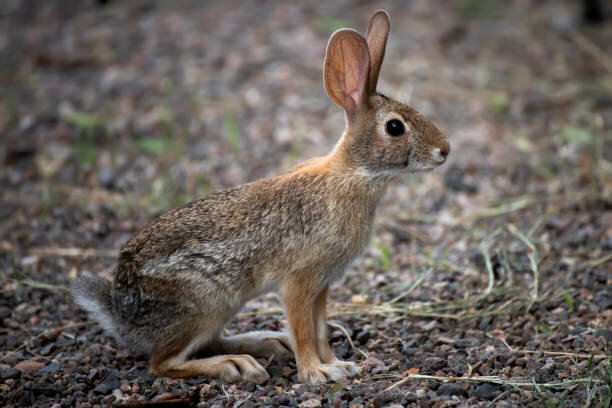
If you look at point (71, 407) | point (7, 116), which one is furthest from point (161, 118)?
point (71, 407)

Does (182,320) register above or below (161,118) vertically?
below

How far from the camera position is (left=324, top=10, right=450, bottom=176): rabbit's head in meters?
Answer: 4.54

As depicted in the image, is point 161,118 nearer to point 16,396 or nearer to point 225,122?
point 225,122

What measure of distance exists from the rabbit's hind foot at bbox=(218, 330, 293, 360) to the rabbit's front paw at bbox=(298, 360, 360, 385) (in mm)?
416

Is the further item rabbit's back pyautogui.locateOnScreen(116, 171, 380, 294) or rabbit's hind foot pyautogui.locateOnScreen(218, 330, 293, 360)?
rabbit's hind foot pyautogui.locateOnScreen(218, 330, 293, 360)

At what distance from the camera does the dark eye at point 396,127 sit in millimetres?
4559

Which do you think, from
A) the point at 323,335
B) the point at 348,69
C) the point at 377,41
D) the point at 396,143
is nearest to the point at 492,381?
the point at 323,335

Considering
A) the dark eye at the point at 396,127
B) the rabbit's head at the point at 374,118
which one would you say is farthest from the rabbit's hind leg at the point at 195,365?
the dark eye at the point at 396,127

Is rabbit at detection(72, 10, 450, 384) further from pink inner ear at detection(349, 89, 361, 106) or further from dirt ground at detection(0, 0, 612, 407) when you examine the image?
dirt ground at detection(0, 0, 612, 407)

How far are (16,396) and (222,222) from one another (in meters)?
1.61

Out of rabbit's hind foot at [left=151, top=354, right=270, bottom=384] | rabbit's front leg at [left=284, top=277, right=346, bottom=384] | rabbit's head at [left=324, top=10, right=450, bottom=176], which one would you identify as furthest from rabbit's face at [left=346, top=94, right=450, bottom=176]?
rabbit's hind foot at [left=151, top=354, right=270, bottom=384]

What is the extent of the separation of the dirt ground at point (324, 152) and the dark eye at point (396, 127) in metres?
1.46

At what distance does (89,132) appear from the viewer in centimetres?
832

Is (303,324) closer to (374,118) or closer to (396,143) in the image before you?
(396,143)
